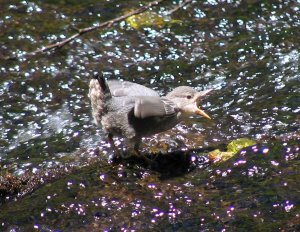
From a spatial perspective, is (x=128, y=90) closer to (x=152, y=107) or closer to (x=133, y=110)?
(x=133, y=110)

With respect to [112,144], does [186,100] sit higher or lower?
higher

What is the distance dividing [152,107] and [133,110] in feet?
0.62

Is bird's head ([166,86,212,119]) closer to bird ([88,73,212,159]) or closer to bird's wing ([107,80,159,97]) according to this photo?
bird ([88,73,212,159])

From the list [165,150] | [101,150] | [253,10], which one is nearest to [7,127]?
[101,150]

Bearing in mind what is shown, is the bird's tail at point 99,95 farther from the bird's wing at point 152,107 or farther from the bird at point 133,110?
the bird's wing at point 152,107

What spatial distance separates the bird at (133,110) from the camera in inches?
231

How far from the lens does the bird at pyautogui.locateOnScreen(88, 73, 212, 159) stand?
5.88 meters

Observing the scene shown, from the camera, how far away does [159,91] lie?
7.82m

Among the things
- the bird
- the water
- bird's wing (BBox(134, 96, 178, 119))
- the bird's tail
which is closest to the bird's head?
the bird

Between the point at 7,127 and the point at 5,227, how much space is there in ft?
7.36

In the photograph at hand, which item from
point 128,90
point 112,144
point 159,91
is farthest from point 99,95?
point 159,91

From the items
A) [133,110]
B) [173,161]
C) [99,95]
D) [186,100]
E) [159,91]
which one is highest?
[99,95]

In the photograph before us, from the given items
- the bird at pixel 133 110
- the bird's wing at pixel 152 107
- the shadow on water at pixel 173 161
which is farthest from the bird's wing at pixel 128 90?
the shadow on water at pixel 173 161

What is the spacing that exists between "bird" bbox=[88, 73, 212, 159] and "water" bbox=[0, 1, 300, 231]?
0.36m
